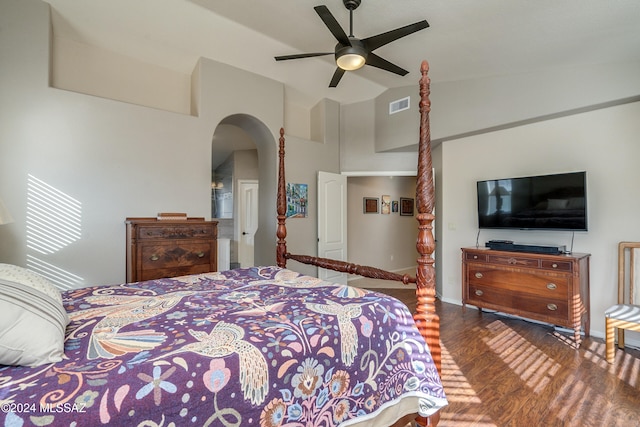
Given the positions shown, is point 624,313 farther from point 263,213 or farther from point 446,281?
point 263,213

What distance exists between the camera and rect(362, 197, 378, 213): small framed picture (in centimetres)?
646

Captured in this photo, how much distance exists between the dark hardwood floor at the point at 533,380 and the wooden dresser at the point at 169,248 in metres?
2.47

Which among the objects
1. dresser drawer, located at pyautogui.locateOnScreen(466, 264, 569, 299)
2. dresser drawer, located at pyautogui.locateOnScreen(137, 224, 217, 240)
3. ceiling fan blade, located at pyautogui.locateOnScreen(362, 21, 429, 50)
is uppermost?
ceiling fan blade, located at pyautogui.locateOnScreen(362, 21, 429, 50)

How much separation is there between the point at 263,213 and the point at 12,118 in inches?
111

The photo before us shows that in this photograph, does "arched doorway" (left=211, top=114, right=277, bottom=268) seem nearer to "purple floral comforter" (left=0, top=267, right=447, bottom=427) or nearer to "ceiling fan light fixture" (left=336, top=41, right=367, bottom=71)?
"ceiling fan light fixture" (left=336, top=41, right=367, bottom=71)

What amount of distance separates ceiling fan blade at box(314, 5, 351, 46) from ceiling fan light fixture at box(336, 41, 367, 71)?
6 centimetres

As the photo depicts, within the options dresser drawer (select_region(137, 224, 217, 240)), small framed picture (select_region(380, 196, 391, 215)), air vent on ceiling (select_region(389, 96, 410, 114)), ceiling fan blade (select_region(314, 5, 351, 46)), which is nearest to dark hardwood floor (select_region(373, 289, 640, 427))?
dresser drawer (select_region(137, 224, 217, 240))

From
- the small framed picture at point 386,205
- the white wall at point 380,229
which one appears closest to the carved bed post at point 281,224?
the white wall at point 380,229

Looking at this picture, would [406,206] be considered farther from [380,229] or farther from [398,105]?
[398,105]

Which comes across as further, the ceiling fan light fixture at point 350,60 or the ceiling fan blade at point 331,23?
the ceiling fan light fixture at point 350,60

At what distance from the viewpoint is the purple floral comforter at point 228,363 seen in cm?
78

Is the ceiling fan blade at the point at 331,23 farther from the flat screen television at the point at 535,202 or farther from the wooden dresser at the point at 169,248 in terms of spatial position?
the flat screen television at the point at 535,202

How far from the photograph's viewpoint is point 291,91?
4.75 meters

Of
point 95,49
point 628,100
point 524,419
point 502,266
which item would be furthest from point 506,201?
point 95,49
